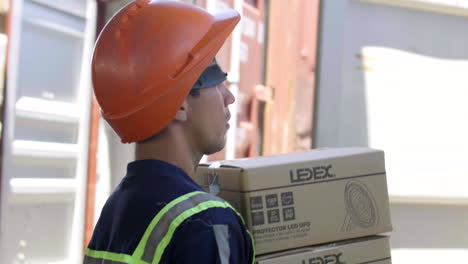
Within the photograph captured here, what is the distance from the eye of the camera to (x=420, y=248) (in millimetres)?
4273

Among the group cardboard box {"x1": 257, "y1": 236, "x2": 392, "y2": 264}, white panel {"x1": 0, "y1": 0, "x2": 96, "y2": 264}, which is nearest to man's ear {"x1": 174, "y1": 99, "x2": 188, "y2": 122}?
cardboard box {"x1": 257, "y1": 236, "x2": 392, "y2": 264}

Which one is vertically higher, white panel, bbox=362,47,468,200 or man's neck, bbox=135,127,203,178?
white panel, bbox=362,47,468,200

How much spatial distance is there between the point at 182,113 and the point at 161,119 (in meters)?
0.05

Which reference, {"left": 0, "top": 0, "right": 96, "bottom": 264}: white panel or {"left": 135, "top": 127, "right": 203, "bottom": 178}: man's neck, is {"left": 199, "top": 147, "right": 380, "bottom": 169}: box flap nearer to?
{"left": 135, "top": 127, "right": 203, "bottom": 178}: man's neck

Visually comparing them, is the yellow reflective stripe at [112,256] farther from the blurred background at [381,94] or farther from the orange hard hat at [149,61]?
the blurred background at [381,94]

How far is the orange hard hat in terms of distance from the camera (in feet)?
4.20

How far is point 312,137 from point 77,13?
174cm

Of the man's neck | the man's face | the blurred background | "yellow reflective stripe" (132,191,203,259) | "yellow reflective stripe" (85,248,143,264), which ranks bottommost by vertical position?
"yellow reflective stripe" (85,248,143,264)

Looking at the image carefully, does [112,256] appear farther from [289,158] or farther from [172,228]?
[289,158]

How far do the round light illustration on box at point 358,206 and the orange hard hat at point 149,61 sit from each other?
2.00 ft

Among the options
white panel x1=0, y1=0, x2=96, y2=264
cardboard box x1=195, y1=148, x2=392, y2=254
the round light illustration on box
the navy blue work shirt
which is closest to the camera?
the navy blue work shirt

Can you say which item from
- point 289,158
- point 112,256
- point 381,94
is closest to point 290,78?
point 381,94

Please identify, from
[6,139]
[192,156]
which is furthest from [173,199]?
[6,139]

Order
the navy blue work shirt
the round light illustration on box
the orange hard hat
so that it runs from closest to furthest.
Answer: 1. the navy blue work shirt
2. the orange hard hat
3. the round light illustration on box
